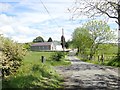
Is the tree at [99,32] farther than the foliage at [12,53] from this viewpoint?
Yes

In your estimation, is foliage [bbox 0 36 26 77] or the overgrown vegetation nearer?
foliage [bbox 0 36 26 77]

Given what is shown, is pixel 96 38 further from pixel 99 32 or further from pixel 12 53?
pixel 12 53

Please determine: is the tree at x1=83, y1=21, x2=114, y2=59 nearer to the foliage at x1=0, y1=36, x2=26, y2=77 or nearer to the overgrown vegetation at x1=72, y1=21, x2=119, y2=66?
the overgrown vegetation at x1=72, y1=21, x2=119, y2=66

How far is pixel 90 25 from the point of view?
5956 centimetres

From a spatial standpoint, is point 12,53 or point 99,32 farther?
A: point 99,32

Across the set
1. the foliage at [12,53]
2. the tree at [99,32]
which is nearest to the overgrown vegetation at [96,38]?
the tree at [99,32]

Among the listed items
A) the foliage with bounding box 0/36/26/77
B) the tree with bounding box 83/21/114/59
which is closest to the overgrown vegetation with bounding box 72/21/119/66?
the tree with bounding box 83/21/114/59

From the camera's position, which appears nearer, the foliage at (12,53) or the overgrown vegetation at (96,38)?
the foliage at (12,53)

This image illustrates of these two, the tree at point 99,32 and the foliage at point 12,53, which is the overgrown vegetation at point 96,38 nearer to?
the tree at point 99,32

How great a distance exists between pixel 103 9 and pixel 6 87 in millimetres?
13760

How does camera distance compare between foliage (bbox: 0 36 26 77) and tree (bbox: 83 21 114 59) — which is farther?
tree (bbox: 83 21 114 59)

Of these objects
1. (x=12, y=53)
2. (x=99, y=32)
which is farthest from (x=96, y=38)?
(x=12, y=53)

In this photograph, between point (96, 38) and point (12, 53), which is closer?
point (12, 53)

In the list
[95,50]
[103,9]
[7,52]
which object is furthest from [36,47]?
[7,52]
